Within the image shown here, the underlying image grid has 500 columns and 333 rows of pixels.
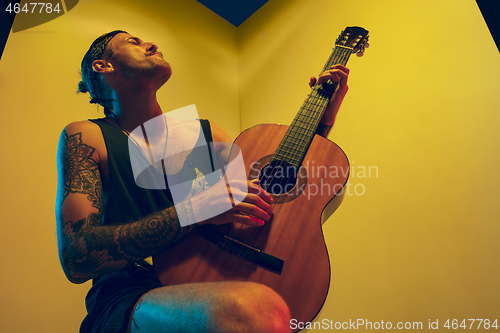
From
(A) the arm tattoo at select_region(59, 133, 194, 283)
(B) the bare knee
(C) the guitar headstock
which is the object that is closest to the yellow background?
(C) the guitar headstock

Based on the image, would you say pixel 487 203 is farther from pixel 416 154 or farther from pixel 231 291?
pixel 231 291

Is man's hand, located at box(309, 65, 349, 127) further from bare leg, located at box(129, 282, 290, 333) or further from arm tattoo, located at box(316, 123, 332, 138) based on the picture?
bare leg, located at box(129, 282, 290, 333)

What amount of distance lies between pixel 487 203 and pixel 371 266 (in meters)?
0.63

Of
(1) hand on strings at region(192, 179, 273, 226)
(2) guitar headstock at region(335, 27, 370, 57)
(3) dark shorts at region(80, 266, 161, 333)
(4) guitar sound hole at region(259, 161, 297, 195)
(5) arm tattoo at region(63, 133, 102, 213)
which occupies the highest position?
(2) guitar headstock at region(335, 27, 370, 57)

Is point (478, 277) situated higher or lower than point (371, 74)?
lower

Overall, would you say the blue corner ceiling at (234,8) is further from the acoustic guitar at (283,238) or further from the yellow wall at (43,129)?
the acoustic guitar at (283,238)

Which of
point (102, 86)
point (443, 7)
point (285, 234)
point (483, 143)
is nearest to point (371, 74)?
point (443, 7)

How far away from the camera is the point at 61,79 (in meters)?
1.68

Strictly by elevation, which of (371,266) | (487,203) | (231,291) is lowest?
(231,291)

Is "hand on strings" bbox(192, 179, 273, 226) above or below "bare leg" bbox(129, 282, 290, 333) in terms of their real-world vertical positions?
above

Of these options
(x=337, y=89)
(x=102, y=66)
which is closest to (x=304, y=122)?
(x=337, y=89)

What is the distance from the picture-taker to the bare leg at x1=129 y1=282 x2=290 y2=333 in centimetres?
54

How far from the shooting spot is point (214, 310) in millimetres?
553

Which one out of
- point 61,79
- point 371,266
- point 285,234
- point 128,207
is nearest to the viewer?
point 285,234
